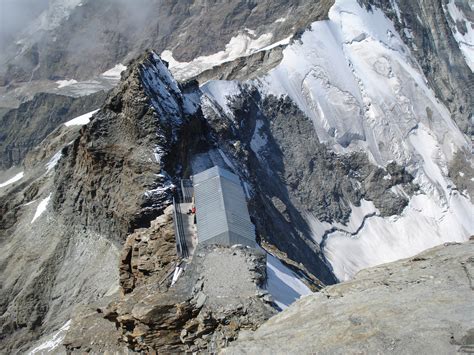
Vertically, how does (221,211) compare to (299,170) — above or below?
above

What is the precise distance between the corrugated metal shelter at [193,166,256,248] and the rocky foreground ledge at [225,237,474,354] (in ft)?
23.3

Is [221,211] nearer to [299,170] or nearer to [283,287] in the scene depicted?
[283,287]

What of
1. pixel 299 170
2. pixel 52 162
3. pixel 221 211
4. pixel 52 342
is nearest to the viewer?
pixel 221 211

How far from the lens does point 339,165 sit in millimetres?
77250

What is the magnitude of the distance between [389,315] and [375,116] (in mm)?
74224

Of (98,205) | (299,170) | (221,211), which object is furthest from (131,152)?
(299,170)

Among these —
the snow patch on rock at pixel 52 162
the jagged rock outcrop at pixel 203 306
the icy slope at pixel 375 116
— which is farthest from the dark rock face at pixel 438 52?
the jagged rock outcrop at pixel 203 306

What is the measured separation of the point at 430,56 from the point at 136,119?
7238 cm

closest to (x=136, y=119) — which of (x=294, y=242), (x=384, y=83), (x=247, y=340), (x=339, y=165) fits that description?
(x=294, y=242)

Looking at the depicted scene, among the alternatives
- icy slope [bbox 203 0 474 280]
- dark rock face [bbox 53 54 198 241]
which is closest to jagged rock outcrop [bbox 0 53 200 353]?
dark rock face [bbox 53 54 198 241]

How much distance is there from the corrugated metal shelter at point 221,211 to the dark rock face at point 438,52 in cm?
7318

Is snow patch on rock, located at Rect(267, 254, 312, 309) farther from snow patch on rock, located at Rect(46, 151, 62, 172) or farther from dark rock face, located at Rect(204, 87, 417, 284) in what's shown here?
snow patch on rock, located at Rect(46, 151, 62, 172)

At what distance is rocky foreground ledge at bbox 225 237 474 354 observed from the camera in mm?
9844

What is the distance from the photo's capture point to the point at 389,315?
34.8ft
